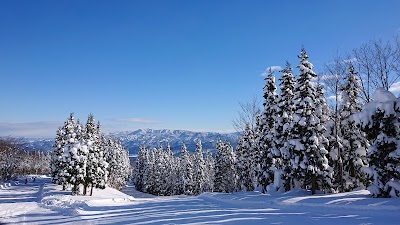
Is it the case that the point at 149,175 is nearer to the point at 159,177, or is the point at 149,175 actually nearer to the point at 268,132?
the point at 159,177

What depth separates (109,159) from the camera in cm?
7488

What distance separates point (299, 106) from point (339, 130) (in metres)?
6.75

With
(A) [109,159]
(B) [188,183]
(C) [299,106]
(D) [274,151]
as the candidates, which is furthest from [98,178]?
(C) [299,106]

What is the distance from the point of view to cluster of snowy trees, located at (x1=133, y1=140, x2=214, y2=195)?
76.2 metres

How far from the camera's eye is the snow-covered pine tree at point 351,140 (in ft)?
95.9

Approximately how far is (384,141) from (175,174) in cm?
7394

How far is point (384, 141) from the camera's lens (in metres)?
18.5

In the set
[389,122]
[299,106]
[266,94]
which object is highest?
[266,94]

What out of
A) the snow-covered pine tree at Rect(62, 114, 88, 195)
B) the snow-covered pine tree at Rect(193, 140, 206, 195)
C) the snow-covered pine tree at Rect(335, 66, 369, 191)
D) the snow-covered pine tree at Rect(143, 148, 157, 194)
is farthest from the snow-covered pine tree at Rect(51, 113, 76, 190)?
the snow-covered pine tree at Rect(335, 66, 369, 191)

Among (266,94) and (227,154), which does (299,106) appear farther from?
(227,154)

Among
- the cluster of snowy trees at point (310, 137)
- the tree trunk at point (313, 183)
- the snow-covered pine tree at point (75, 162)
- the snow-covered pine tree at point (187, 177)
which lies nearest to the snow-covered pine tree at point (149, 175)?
the snow-covered pine tree at point (187, 177)

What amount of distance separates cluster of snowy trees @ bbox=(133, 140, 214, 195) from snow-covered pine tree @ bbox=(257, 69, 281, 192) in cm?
4182

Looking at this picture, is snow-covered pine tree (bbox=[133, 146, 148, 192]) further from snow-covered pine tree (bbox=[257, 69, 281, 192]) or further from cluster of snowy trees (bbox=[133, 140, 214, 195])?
snow-covered pine tree (bbox=[257, 69, 281, 192])

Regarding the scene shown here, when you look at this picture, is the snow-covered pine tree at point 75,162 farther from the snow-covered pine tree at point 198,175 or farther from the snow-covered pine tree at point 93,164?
the snow-covered pine tree at point 198,175
